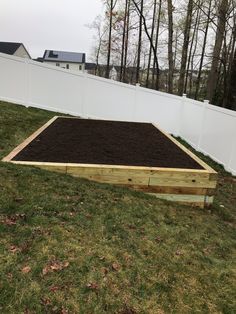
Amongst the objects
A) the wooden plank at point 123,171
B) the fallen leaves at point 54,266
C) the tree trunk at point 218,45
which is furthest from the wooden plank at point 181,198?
the tree trunk at point 218,45

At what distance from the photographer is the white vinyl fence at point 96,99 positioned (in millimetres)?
10672

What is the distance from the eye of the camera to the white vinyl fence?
10.7 metres

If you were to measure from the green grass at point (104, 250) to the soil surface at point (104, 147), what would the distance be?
66 cm

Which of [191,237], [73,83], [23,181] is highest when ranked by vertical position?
[73,83]

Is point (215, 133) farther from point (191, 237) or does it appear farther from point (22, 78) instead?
point (22, 78)

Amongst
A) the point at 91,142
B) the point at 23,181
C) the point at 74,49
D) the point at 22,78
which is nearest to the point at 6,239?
the point at 23,181

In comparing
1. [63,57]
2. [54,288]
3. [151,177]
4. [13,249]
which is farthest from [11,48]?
[54,288]

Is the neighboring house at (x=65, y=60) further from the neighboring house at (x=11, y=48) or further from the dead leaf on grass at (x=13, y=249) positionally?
the dead leaf on grass at (x=13, y=249)

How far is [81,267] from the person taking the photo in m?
2.89

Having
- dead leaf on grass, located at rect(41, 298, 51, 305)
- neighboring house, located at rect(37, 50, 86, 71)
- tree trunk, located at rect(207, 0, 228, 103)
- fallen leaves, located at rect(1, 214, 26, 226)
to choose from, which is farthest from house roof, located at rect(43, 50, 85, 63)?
dead leaf on grass, located at rect(41, 298, 51, 305)

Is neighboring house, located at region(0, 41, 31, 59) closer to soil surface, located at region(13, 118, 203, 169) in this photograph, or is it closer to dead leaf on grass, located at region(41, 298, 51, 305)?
soil surface, located at region(13, 118, 203, 169)

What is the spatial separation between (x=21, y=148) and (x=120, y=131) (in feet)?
10.0

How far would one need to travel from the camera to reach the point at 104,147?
611 cm

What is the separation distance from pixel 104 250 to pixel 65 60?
66.9 meters
